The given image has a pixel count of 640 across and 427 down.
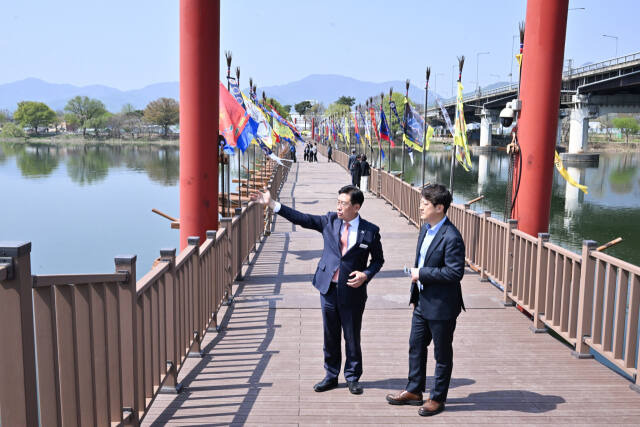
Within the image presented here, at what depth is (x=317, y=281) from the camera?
17.1 feet

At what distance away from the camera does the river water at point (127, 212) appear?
24167 mm

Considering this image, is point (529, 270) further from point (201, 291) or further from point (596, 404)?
point (201, 291)

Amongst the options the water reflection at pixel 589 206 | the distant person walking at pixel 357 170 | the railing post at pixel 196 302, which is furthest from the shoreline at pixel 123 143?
the railing post at pixel 196 302

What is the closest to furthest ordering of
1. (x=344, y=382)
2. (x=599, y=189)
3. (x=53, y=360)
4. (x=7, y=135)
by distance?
1. (x=53, y=360)
2. (x=344, y=382)
3. (x=599, y=189)
4. (x=7, y=135)

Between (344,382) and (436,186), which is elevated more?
(436,186)

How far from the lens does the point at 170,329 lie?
5.09m

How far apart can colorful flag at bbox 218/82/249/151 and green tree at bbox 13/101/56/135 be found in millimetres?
179649

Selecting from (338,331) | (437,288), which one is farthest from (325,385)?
(437,288)

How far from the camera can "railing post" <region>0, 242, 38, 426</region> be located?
2715 mm

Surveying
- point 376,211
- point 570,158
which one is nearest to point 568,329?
point 376,211

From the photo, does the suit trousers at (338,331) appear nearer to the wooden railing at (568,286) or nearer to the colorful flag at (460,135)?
the wooden railing at (568,286)

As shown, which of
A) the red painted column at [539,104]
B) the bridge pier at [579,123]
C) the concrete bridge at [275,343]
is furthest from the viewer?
the bridge pier at [579,123]

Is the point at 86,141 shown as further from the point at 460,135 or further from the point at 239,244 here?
the point at 239,244

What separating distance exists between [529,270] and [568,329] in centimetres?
124
